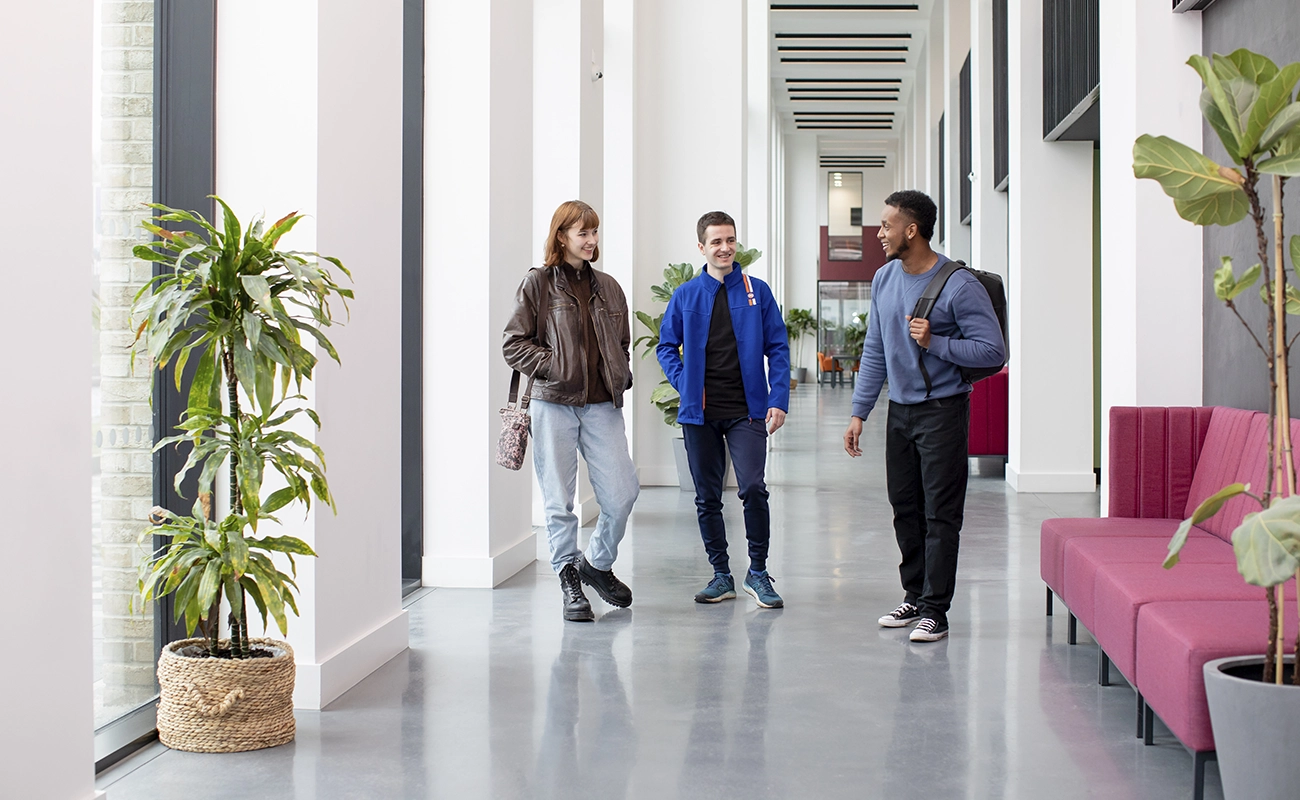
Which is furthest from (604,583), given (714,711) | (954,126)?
(954,126)

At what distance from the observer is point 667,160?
31.1 ft

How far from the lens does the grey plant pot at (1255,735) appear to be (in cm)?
225

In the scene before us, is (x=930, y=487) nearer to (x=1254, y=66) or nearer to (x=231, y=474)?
(x=1254, y=66)

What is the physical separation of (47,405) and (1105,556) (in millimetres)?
3041

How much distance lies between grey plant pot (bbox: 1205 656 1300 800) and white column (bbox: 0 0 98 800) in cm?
238

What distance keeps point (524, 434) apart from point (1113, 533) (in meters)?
2.24

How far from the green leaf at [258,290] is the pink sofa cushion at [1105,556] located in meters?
2.55

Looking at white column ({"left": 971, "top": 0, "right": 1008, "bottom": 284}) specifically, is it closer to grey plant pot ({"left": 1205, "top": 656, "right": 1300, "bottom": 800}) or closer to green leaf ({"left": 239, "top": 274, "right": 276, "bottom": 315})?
grey plant pot ({"left": 1205, "top": 656, "right": 1300, "bottom": 800})

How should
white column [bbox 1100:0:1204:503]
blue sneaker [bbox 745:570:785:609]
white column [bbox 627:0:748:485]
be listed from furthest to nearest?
white column [bbox 627:0:748:485]
white column [bbox 1100:0:1204:503]
blue sneaker [bbox 745:570:785:609]

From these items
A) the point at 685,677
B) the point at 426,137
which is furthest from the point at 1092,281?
the point at 685,677

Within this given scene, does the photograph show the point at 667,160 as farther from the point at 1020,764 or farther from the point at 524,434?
the point at 1020,764

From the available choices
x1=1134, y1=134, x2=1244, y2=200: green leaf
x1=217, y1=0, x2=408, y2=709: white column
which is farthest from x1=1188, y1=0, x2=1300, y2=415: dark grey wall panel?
x1=217, y1=0, x2=408, y2=709: white column

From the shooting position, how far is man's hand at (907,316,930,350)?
4066mm

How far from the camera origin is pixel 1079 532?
4207 mm
